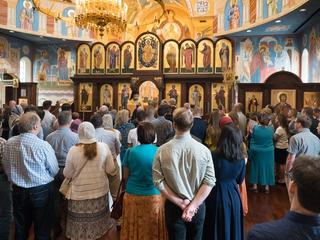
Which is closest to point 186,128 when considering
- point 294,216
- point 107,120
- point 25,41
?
point 294,216

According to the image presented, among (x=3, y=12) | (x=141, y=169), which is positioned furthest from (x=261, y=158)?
(x=3, y=12)

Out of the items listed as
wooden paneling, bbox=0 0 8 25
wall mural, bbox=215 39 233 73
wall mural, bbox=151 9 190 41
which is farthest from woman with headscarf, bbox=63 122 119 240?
wall mural, bbox=151 9 190 41

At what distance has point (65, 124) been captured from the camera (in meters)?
4.62

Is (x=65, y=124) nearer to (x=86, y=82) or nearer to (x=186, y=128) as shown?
(x=186, y=128)

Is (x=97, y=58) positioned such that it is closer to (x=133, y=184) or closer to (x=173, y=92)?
(x=173, y=92)

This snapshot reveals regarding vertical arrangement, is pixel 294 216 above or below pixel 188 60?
below

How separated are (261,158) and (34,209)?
5247mm

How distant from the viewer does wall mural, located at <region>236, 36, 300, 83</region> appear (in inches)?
684

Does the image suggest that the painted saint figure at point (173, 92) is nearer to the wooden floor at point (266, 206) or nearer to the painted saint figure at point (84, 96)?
the painted saint figure at point (84, 96)

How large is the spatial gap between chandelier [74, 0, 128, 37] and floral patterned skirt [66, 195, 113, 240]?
25.6 feet

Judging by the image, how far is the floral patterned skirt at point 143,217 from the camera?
365 centimetres

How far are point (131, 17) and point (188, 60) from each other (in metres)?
7.31

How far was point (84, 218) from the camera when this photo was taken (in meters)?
4.14

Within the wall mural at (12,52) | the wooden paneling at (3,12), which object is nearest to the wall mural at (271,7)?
the wooden paneling at (3,12)
